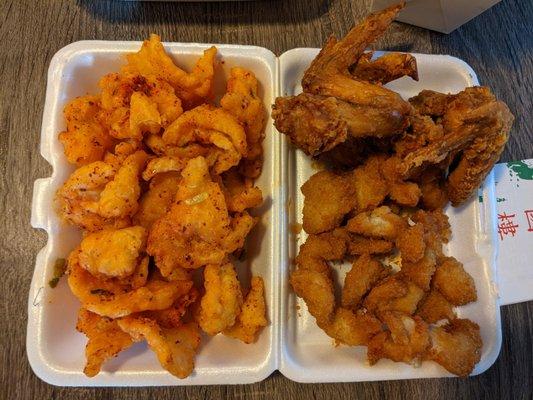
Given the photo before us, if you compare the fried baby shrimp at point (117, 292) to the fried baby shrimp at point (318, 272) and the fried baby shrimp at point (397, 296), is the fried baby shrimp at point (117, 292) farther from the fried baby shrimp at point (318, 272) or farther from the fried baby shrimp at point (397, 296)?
the fried baby shrimp at point (397, 296)

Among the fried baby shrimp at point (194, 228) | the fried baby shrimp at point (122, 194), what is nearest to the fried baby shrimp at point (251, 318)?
the fried baby shrimp at point (194, 228)

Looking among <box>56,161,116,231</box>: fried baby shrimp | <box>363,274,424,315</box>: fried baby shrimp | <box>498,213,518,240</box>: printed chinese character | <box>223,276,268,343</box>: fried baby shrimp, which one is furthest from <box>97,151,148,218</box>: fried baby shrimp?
<box>498,213,518,240</box>: printed chinese character

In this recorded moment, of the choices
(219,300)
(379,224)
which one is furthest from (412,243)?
(219,300)

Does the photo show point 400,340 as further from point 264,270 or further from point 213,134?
point 213,134

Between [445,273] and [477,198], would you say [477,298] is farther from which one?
[477,198]

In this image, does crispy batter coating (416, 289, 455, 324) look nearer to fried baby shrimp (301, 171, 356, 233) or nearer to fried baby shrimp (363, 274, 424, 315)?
fried baby shrimp (363, 274, 424, 315)
